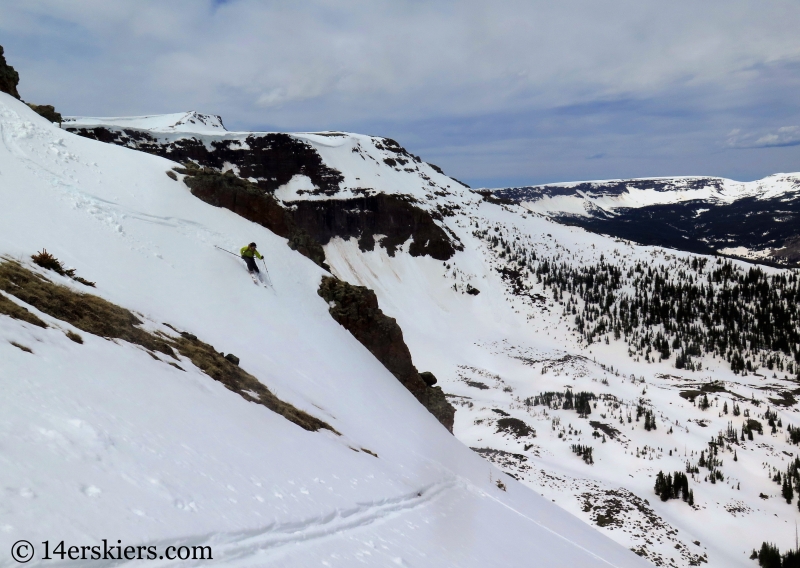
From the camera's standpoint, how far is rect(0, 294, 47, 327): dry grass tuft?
559cm

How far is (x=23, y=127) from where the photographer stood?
1520cm

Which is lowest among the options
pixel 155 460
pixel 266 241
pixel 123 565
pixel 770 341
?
pixel 123 565

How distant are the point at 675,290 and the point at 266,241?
5372cm

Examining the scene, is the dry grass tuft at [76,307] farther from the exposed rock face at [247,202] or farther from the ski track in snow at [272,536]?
the exposed rock face at [247,202]

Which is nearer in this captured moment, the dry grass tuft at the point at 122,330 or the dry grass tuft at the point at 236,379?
the dry grass tuft at the point at 122,330

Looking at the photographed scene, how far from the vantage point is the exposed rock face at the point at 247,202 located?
61.2 feet

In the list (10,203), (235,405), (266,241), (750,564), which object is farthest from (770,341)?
(10,203)

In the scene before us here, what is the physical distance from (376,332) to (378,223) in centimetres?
4564

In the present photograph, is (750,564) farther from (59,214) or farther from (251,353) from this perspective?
(59,214)

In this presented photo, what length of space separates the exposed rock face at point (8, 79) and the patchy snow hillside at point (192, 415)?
3016mm

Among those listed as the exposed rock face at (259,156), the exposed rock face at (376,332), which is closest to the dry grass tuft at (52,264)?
the exposed rock face at (376,332)

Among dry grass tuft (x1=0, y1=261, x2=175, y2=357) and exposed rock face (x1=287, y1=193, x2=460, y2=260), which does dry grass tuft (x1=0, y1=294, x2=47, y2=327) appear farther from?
exposed rock face (x1=287, y1=193, x2=460, y2=260)

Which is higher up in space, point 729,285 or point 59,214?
point 729,285

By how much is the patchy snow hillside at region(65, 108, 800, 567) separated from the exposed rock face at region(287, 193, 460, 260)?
0.78 feet
